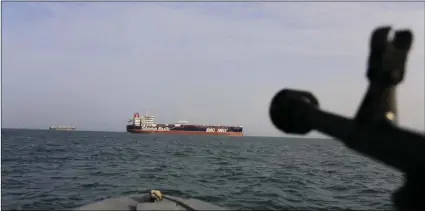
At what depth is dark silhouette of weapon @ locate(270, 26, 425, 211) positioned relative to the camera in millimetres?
2316

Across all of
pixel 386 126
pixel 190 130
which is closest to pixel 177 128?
pixel 190 130

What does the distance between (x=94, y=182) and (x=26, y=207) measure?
5.51 meters

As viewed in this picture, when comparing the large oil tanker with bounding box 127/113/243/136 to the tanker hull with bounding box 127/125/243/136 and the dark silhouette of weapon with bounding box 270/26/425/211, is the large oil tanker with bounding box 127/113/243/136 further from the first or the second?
the dark silhouette of weapon with bounding box 270/26/425/211

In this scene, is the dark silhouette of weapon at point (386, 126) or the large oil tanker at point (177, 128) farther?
the large oil tanker at point (177, 128)

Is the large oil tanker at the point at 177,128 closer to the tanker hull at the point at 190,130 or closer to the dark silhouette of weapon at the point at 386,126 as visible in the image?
the tanker hull at the point at 190,130

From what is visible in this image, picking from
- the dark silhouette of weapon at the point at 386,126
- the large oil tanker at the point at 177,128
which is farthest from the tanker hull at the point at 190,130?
the dark silhouette of weapon at the point at 386,126

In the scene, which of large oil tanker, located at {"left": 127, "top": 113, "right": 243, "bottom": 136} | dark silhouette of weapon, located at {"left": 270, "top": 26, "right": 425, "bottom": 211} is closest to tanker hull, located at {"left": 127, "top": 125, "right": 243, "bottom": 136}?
large oil tanker, located at {"left": 127, "top": 113, "right": 243, "bottom": 136}

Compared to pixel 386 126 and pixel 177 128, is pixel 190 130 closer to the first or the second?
pixel 177 128

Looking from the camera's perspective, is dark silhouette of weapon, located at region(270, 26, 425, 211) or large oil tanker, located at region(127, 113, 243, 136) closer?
dark silhouette of weapon, located at region(270, 26, 425, 211)

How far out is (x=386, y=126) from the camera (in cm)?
249

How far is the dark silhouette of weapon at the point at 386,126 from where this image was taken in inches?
91.2

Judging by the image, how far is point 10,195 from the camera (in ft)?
41.1

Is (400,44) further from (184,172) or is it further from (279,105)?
(184,172)

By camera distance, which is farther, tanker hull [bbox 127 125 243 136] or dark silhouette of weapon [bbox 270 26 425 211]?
tanker hull [bbox 127 125 243 136]
